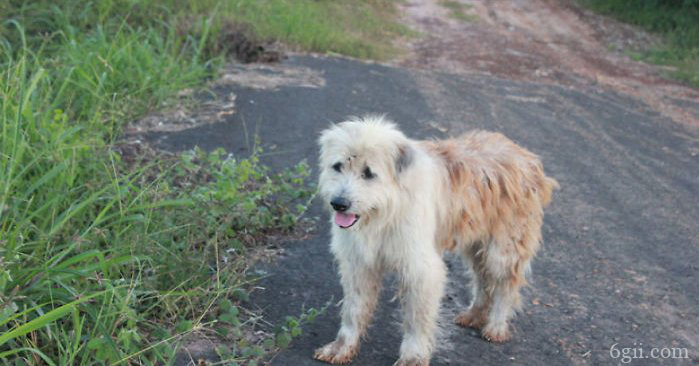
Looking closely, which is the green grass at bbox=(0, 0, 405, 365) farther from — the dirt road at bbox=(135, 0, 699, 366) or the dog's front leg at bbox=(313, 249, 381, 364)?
the dirt road at bbox=(135, 0, 699, 366)

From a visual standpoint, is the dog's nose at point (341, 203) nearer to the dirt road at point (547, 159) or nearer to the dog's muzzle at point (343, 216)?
the dog's muzzle at point (343, 216)

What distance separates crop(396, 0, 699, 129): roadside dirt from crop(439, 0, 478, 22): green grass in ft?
0.28

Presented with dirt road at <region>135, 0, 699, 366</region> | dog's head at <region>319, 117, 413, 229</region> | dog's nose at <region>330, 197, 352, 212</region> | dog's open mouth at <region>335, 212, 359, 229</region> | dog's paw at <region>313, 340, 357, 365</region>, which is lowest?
dirt road at <region>135, 0, 699, 366</region>

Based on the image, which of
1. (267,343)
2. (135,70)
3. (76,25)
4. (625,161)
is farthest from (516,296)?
(76,25)

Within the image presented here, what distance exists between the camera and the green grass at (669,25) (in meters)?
18.2

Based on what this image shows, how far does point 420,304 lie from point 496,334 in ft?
2.96

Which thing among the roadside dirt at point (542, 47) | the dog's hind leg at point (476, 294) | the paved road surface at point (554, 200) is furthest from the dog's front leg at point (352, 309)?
the roadside dirt at point (542, 47)

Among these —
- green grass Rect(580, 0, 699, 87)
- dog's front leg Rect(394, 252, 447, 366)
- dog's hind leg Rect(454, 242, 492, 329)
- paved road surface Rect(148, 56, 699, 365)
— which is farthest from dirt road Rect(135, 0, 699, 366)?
green grass Rect(580, 0, 699, 87)

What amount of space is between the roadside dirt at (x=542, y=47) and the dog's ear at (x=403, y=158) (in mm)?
9564

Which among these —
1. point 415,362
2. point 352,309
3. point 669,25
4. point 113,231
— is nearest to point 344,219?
point 352,309

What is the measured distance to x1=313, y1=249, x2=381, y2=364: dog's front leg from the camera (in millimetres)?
4859

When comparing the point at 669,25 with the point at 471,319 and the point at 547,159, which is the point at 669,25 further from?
the point at 471,319

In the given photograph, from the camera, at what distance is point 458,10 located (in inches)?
922

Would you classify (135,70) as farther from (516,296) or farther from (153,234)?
(516,296)
